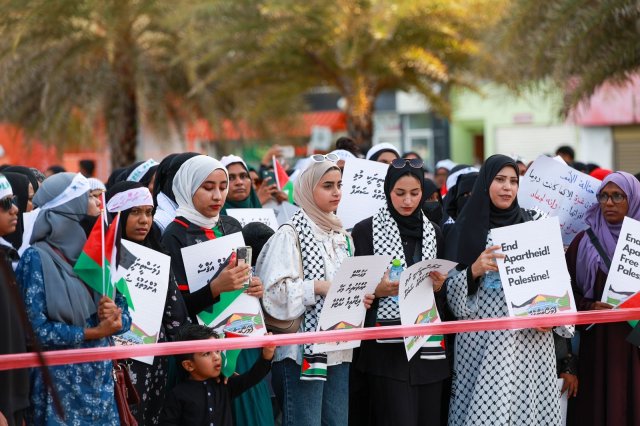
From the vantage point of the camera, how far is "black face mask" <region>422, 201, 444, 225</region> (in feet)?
23.6

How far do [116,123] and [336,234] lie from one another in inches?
491

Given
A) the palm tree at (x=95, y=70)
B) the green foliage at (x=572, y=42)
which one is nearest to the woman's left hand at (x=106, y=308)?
the green foliage at (x=572, y=42)

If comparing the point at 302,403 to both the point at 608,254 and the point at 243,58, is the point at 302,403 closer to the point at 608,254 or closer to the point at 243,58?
the point at 608,254

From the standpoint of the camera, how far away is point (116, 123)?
1783 cm

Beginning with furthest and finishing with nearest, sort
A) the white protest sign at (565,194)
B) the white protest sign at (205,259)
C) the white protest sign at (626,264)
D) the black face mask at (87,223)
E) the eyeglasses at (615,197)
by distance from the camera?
1. the white protest sign at (565,194)
2. the eyeglasses at (615,197)
3. the white protest sign at (626,264)
4. the white protest sign at (205,259)
5. the black face mask at (87,223)

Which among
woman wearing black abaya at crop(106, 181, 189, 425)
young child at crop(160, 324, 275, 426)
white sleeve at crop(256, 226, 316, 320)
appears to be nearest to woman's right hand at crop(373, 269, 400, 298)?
white sleeve at crop(256, 226, 316, 320)

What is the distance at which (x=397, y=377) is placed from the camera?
5.83 meters

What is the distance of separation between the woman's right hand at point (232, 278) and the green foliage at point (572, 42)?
7.24 m

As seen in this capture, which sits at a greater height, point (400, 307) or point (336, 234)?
point (336, 234)

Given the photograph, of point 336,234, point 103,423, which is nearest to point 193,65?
point 336,234

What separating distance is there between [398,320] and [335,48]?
1105 cm

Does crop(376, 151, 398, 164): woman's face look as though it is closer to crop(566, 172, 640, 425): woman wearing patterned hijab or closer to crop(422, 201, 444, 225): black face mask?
crop(422, 201, 444, 225): black face mask

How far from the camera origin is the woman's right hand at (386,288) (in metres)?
5.73

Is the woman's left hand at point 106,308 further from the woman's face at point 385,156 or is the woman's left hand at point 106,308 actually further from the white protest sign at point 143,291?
the woman's face at point 385,156
